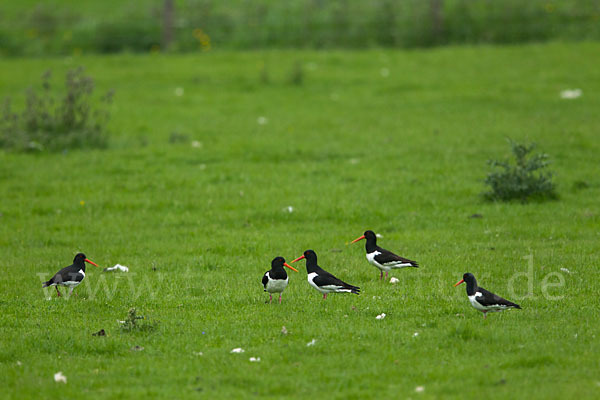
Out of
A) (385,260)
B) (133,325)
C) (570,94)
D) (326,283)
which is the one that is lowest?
(133,325)

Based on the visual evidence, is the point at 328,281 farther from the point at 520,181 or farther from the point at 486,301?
the point at 520,181

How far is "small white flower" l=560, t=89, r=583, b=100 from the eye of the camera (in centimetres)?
2517

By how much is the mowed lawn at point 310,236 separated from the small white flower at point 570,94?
36 centimetres

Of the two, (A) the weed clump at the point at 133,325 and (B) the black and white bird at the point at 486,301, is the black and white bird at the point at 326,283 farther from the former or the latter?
(A) the weed clump at the point at 133,325

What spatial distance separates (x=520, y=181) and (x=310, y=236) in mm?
5138

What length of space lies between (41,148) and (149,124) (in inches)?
161

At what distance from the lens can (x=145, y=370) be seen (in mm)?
8703

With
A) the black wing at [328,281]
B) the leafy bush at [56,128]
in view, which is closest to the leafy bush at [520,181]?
the black wing at [328,281]

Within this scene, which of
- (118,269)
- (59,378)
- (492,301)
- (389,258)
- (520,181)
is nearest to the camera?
(59,378)

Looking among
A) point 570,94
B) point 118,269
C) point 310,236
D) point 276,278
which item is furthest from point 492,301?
point 570,94

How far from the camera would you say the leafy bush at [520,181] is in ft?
52.9

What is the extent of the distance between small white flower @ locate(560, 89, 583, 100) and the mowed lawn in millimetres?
362

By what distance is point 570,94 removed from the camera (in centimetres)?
2534

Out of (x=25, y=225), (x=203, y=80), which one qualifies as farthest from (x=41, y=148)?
(x=203, y=80)
